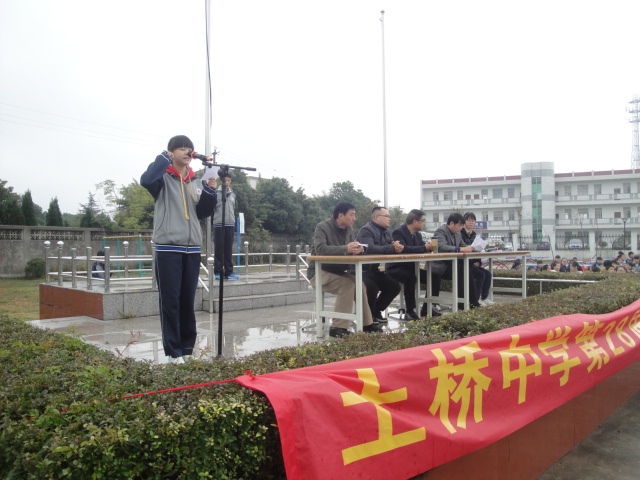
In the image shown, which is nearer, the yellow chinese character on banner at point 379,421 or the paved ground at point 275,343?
the yellow chinese character on banner at point 379,421

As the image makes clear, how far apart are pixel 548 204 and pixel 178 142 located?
6161 centimetres

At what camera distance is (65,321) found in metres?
6.77

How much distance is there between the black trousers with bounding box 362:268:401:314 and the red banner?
2.95 m

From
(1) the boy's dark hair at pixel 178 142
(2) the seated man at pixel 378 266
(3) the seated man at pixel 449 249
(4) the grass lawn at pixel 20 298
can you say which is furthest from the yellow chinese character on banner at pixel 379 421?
(4) the grass lawn at pixel 20 298

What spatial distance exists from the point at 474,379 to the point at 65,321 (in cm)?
590

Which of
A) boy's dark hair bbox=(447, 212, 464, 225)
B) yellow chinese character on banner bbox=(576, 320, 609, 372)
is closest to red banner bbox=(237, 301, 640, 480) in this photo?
yellow chinese character on banner bbox=(576, 320, 609, 372)

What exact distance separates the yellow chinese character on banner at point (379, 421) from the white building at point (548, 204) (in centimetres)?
5487

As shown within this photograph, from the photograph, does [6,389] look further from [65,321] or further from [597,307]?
[65,321]

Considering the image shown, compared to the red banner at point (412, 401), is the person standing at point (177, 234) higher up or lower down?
higher up

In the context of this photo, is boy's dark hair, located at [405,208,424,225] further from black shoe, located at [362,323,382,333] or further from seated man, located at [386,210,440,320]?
black shoe, located at [362,323,382,333]

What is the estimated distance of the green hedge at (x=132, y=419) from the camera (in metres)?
1.53

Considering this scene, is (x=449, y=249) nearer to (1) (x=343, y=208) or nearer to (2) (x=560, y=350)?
(1) (x=343, y=208)

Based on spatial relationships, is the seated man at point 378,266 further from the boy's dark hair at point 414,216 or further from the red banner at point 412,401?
the red banner at point 412,401

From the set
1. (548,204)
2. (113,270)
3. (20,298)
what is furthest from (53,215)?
(548,204)
